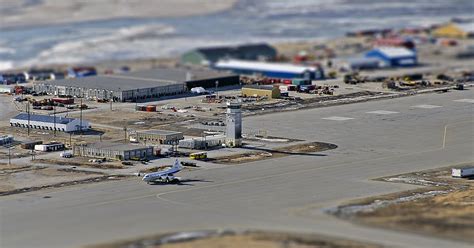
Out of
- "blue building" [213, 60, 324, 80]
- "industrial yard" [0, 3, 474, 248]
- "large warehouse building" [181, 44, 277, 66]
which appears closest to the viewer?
"industrial yard" [0, 3, 474, 248]

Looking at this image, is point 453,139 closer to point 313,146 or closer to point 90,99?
point 313,146

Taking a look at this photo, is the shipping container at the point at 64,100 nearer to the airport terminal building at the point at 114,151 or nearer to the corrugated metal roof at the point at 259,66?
the airport terminal building at the point at 114,151

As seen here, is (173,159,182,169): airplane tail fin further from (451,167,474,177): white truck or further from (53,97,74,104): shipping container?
(53,97,74,104): shipping container

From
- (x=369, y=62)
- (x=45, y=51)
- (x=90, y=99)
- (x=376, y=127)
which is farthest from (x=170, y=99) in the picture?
(x=45, y=51)

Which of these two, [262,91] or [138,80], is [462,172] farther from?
[138,80]

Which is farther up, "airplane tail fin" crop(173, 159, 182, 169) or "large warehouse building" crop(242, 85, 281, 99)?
"large warehouse building" crop(242, 85, 281, 99)

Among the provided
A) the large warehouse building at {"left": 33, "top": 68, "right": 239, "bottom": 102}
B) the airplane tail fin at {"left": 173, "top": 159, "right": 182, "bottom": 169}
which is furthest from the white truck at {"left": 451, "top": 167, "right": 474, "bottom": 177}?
the large warehouse building at {"left": 33, "top": 68, "right": 239, "bottom": 102}

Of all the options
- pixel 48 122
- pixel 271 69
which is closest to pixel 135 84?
pixel 48 122
